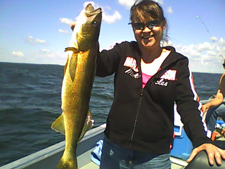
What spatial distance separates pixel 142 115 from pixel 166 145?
444mm

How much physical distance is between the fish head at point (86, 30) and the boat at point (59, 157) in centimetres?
141

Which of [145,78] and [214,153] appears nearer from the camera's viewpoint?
[214,153]

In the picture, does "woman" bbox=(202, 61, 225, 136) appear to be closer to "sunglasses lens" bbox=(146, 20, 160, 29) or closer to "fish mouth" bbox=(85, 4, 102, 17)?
"sunglasses lens" bbox=(146, 20, 160, 29)

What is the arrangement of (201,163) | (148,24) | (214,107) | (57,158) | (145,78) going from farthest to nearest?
(214,107), (57,158), (145,78), (148,24), (201,163)

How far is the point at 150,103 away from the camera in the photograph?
2.10 metres

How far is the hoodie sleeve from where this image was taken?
6.01ft

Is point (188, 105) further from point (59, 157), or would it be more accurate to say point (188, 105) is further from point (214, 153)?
point (59, 157)

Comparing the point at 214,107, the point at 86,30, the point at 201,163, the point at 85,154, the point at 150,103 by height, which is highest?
the point at 86,30

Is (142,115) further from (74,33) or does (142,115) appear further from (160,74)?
(74,33)

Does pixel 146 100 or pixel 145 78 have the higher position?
pixel 145 78

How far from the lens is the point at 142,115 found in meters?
2.11

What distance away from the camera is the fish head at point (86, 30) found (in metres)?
1.98

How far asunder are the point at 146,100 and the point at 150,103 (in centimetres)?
5

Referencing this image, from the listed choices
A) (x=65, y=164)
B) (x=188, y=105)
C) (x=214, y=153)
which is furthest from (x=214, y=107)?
(x=65, y=164)
